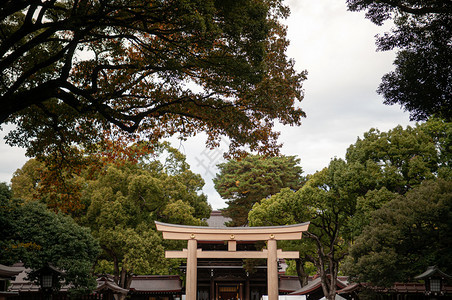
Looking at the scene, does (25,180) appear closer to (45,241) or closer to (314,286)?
(45,241)

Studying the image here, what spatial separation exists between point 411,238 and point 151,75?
9.76 m

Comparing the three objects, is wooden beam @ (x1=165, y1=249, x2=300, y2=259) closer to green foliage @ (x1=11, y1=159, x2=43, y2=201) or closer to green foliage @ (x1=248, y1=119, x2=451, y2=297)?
green foliage @ (x1=248, y1=119, x2=451, y2=297)

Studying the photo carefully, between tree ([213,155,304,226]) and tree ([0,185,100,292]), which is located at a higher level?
tree ([213,155,304,226])

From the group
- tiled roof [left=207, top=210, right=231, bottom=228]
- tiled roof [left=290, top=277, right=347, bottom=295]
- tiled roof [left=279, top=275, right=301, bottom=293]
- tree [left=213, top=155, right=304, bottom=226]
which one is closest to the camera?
tiled roof [left=290, top=277, right=347, bottom=295]

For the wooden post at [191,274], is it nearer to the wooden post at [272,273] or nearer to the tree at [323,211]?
the wooden post at [272,273]

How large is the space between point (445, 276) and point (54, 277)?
1087cm

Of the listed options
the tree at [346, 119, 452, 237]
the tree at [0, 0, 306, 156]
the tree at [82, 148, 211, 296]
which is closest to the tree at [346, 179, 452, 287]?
the tree at [346, 119, 452, 237]

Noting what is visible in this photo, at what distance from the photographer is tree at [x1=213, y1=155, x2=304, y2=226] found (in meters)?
27.8

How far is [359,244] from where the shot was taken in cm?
1362

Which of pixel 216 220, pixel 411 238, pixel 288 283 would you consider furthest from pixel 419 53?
pixel 216 220

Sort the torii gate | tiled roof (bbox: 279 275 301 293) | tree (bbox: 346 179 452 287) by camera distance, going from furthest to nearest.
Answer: tiled roof (bbox: 279 275 301 293) → the torii gate → tree (bbox: 346 179 452 287)

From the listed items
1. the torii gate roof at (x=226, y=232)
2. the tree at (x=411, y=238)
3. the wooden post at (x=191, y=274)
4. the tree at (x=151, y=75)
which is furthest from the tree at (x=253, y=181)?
the tree at (x=151, y=75)

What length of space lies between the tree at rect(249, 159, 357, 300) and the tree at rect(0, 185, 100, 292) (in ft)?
28.6

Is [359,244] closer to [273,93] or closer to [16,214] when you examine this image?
[273,93]
